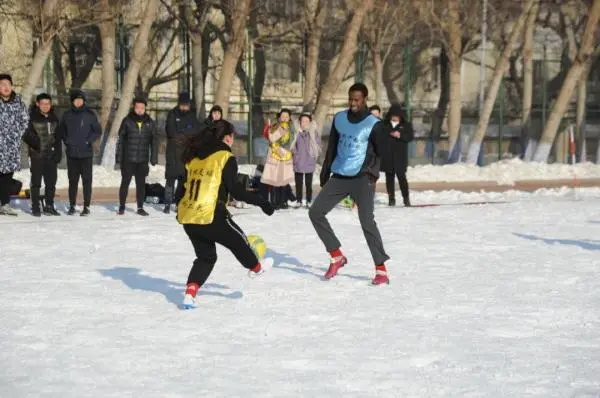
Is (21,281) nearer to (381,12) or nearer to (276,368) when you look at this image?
(276,368)

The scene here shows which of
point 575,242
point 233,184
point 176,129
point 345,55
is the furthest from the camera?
point 345,55

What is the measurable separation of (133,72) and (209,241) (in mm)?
17416

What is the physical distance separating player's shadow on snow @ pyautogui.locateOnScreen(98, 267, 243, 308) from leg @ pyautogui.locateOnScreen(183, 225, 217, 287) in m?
0.36

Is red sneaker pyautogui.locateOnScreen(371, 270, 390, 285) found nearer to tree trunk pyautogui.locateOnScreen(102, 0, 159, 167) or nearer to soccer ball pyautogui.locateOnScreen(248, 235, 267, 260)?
soccer ball pyautogui.locateOnScreen(248, 235, 267, 260)

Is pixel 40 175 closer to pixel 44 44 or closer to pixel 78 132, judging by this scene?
pixel 78 132

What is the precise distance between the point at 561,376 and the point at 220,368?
1999 millimetres

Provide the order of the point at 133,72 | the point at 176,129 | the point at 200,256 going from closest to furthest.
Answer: the point at 200,256
the point at 176,129
the point at 133,72

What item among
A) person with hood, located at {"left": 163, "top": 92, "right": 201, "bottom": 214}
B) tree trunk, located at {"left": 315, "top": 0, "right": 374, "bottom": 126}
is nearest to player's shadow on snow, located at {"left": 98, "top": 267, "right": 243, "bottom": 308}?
person with hood, located at {"left": 163, "top": 92, "right": 201, "bottom": 214}

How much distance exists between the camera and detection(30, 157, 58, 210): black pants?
53.8ft

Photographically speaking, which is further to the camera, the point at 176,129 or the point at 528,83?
the point at 528,83

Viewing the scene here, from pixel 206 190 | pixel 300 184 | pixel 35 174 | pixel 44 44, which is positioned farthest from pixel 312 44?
pixel 206 190

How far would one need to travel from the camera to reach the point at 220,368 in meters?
7.32

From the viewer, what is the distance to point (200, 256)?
945cm

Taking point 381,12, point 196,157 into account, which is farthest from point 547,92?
point 196,157
